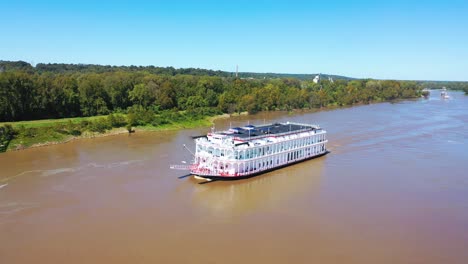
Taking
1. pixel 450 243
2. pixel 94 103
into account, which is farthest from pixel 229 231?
pixel 94 103

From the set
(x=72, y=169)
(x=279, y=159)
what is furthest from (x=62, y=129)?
(x=279, y=159)

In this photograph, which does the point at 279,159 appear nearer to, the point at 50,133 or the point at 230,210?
the point at 230,210

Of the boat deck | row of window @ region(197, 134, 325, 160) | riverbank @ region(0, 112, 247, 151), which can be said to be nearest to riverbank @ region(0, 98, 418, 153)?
riverbank @ region(0, 112, 247, 151)

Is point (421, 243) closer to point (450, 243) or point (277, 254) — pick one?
point (450, 243)

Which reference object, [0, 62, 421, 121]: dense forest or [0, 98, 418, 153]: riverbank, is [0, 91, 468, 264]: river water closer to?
[0, 98, 418, 153]: riverbank

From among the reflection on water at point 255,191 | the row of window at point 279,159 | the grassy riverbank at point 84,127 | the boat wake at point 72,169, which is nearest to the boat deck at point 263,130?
the row of window at point 279,159

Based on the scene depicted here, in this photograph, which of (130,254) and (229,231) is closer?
(130,254)

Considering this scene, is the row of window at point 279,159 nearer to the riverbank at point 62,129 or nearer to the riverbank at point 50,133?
the riverbank at point 50,133
